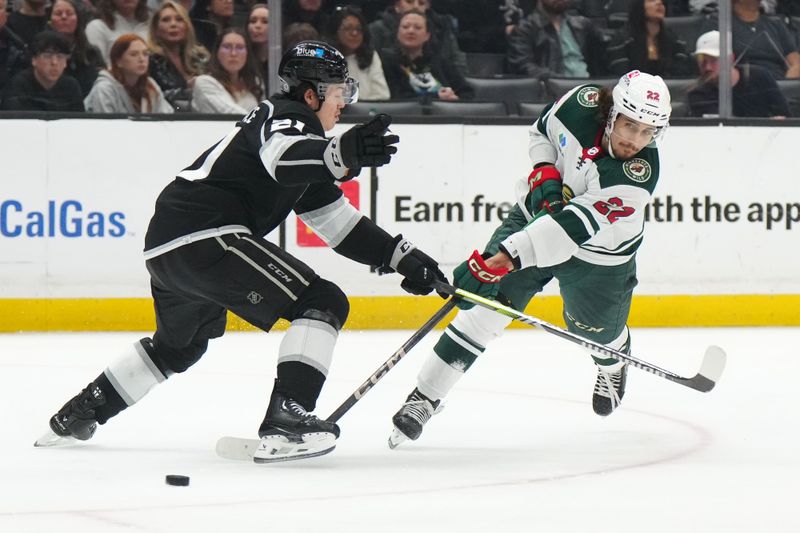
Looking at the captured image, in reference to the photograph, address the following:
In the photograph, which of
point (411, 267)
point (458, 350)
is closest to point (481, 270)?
point (411, 267)

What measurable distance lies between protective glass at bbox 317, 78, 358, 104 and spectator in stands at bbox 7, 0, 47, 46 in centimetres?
299

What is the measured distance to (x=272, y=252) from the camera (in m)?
3.24

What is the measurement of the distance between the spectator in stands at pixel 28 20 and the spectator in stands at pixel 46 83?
0.03 m

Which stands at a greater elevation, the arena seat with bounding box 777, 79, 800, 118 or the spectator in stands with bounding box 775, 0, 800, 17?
the spectator in stands with bounding box 775, 0, 800, 17

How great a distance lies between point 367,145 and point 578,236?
2.26 feet

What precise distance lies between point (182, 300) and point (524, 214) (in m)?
1.05

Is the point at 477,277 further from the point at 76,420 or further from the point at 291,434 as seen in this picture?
the point at 76,420

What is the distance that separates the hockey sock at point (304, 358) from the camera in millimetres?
3148

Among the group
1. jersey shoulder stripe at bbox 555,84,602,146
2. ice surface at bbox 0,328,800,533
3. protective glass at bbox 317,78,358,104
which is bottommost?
ice surface at bbox 0,328,800,533

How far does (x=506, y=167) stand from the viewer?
20.3 ft

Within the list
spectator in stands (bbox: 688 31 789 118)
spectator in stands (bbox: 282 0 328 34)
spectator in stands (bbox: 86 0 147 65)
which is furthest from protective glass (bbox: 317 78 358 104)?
spectator in stands (bbox: 688 31 789 118)

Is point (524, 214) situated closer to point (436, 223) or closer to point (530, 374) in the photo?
point (530, 374)

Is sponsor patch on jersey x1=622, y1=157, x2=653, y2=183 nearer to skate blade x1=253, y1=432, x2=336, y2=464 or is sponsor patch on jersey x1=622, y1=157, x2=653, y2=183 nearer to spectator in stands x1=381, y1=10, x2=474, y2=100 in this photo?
skate blade x1=253, y1=432, x2=336, y2=464

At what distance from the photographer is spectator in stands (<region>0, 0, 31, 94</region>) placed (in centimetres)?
592
